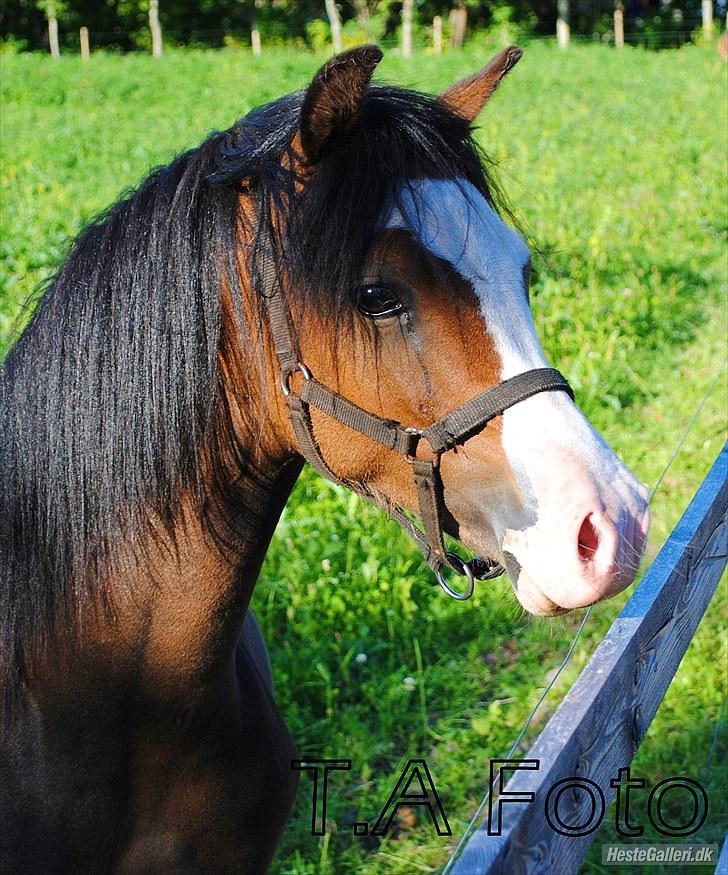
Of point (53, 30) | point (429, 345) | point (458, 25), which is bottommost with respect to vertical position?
point (429, 345)

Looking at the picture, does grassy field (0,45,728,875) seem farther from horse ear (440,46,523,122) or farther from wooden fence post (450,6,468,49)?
wooden fence post (450,6,468,49)

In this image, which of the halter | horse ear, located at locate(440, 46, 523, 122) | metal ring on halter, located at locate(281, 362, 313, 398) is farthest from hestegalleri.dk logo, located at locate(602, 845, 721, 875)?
horse ear, located at locate(440, 46, 523, 122)

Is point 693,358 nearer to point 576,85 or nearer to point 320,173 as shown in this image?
point 320,173

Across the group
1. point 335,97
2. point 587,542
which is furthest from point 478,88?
point 587,542

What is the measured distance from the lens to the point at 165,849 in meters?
1.87

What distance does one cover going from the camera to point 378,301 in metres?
1.60

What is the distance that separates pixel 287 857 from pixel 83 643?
1.86 metres

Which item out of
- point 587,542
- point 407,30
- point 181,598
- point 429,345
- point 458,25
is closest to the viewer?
point 587,542

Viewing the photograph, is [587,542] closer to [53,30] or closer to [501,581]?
[501,581]

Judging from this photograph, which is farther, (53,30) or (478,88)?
(53,30)

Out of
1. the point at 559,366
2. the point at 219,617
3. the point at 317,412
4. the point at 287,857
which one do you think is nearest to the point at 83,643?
the point at 219,617

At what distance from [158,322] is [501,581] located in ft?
8.73

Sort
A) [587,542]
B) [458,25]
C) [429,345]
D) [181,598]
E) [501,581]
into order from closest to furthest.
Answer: [587,542] < [429,345] < [181,598] < [501,581] < [458,25]

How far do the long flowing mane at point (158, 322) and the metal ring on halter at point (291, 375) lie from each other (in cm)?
11
